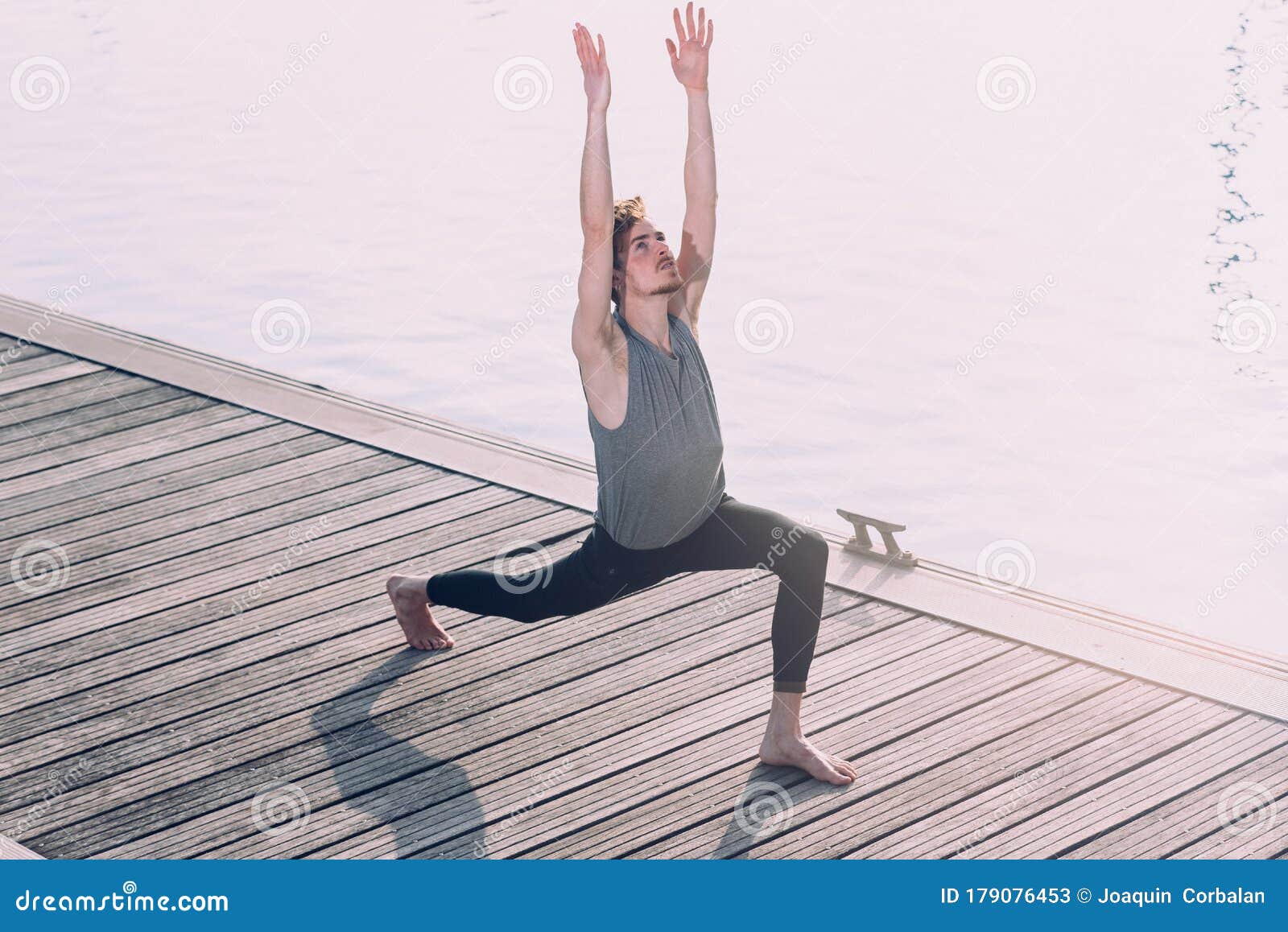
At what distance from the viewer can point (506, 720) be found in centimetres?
397

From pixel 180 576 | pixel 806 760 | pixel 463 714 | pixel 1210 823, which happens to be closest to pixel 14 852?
pixel 463 714

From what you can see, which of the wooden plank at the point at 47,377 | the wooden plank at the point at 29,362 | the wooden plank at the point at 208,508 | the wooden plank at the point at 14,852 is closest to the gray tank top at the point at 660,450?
the wooden plank at the point at 14,852

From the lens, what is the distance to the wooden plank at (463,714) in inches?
144

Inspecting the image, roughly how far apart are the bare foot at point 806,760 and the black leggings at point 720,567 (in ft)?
0.41

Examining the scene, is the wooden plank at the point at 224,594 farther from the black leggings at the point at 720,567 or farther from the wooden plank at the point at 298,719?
the black leggings at the point at 720,567

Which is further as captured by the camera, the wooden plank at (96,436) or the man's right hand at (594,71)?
the wooden plank at (96,436)

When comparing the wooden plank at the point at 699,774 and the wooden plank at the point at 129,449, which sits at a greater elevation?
the wooden plank at the point at 129,449

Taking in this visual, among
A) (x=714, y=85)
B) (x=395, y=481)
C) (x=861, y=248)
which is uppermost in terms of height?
(x=714, y=85)

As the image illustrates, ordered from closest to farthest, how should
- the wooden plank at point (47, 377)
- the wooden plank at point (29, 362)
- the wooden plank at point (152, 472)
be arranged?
the wooden plank at point (152, 472), the wooden plank at point (47, 377), the wooden plank at point (29, 362)

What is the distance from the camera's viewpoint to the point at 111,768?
381 centimetres

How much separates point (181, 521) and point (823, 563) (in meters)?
2.39
